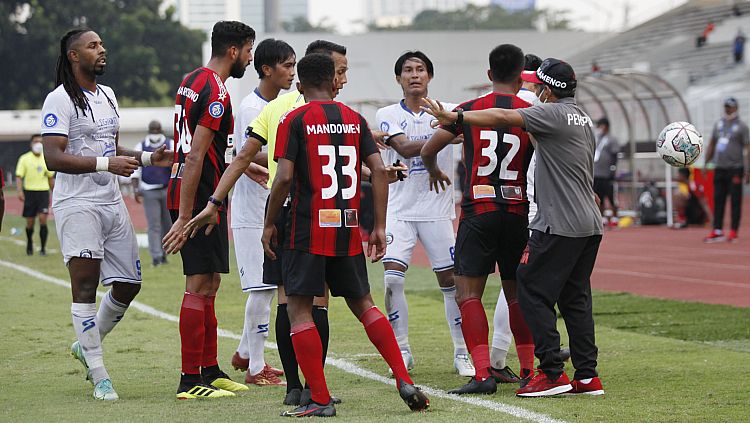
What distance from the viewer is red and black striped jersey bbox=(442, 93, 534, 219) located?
26.2 ft

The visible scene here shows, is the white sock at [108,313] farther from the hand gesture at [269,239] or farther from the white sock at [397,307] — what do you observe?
the white sock at [397,307]

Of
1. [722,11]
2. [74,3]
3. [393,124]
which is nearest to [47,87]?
[74,3]

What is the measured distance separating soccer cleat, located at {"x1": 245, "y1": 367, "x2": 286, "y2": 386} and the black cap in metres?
2.69

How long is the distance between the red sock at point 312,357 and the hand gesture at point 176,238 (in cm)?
95

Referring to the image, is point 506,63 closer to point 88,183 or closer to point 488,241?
point 488,241

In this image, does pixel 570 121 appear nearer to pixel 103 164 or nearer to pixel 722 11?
pixel 103 164

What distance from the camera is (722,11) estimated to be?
4862cm

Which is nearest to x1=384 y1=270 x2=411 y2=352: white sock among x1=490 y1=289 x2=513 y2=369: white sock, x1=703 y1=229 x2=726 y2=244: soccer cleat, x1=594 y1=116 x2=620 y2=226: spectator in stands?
x1=490 y1=289 x2=513 y2=369: white sock

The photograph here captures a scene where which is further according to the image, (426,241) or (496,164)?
(426,241)

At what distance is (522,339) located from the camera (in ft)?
27.0

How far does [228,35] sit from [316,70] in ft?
3.13

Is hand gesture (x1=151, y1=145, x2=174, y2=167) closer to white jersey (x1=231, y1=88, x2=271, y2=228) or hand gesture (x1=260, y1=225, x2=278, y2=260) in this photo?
white jersey (x1=231, y1=88, x2=271, y2=228)

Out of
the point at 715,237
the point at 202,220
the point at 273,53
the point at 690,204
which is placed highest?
the point at 273,53

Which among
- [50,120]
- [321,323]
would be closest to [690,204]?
[321,323]
